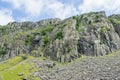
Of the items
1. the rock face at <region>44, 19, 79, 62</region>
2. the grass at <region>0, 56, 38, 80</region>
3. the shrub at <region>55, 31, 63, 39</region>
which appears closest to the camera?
the grass at <region>0, 56, 38, 80</region>

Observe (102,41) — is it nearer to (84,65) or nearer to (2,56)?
(84,65)

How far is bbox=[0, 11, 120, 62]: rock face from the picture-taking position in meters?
133

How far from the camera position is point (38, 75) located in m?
99.4

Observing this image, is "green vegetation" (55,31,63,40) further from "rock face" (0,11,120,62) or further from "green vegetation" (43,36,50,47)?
"green vegetation" (43,36,50,47)

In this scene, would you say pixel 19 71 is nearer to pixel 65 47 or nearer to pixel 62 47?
pixel 62 47

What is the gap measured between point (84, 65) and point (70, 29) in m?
49.0

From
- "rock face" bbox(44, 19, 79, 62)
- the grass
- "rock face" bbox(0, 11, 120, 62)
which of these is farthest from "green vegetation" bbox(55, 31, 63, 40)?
the grass

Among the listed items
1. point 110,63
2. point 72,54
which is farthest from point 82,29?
point 110,63

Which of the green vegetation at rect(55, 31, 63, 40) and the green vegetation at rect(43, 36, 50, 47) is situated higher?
the green vegetation at rect(55, 31, 63, 40)

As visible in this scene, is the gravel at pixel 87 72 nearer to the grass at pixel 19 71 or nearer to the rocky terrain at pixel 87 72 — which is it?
the rocky terrain at pixel 87 72

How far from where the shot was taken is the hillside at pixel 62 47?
349 ft

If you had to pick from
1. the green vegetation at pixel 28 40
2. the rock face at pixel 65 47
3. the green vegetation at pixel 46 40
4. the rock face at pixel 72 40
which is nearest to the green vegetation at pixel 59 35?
the rock face at pixel 72 40

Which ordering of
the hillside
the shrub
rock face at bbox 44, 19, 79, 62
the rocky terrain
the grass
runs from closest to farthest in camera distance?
the rocky terrain
the grass
the hillside
rock face at bbox 44, 19, 79, 62
the shrub

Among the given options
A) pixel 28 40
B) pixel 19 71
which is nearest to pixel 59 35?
pixel 28 40
